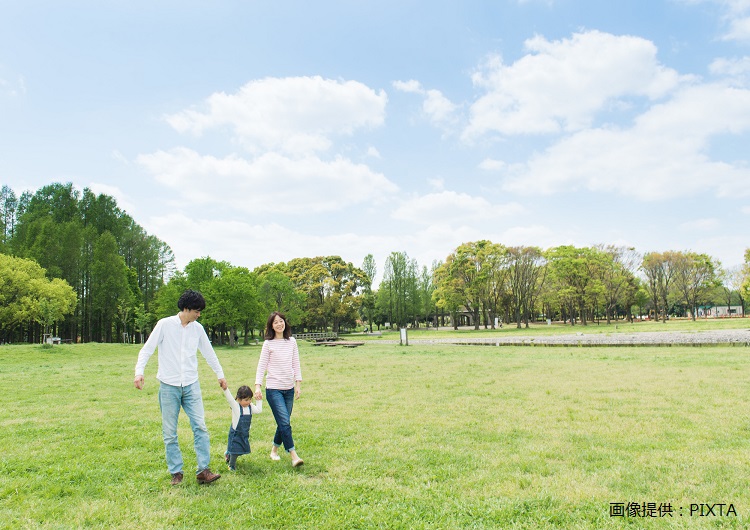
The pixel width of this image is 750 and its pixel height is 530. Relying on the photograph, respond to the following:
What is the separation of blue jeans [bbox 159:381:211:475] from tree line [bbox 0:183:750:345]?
3295 cm

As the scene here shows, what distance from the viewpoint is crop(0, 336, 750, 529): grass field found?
3.71 metres

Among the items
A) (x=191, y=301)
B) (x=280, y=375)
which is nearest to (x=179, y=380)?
(x=191, y=301)

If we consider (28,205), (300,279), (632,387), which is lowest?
(632,387)

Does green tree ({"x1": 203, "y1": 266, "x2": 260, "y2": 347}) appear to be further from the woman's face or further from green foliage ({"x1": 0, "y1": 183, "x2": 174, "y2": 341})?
the woman's face

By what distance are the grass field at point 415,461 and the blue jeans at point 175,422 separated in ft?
0.92

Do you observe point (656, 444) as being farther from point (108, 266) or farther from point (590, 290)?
point (590, 290)

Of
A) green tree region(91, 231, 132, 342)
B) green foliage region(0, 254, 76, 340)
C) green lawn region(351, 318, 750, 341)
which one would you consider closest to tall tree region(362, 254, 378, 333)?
green lawn region(351, 318, 750, 341)

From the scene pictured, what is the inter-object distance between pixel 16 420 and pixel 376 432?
6548mm

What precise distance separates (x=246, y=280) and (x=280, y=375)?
34747 mm

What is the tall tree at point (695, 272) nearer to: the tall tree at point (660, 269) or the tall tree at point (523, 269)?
the tall tree at point (660, 269)

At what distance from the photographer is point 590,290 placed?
53.5m

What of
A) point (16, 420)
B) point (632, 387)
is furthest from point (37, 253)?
point (632, 387)

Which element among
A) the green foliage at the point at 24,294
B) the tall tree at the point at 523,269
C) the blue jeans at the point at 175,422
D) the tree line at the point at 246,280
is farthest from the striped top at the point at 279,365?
the tall tree at the point at 523,269

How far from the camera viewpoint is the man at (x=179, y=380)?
4.52 m
